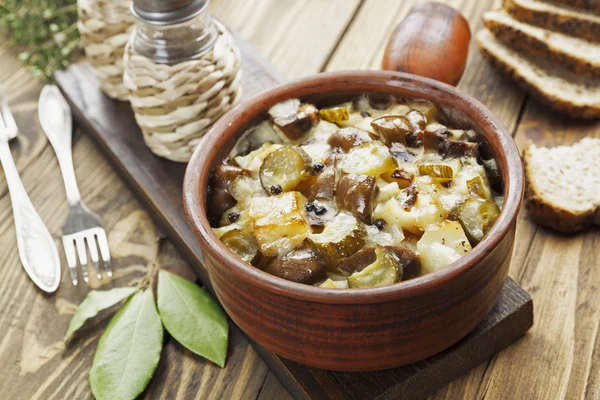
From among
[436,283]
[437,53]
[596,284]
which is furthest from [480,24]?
[436,283]

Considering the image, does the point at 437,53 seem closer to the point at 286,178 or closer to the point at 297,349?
the point at 286,178

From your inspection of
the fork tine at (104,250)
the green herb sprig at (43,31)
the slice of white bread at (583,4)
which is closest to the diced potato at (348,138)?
the fork tine at (104,250)

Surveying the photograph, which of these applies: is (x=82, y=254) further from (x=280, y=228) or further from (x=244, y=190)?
(x=280, y=228)

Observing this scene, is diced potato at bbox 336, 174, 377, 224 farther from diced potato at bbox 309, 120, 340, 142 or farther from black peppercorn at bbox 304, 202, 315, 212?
diced potato at bbox 309, 120, 340, 142

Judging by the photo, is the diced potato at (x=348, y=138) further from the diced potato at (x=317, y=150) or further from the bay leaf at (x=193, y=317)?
the bay leaf at (x=193, y=317)

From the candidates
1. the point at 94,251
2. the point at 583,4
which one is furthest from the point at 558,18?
the point at 94,251

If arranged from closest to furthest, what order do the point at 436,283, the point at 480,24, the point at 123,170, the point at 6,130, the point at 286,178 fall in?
1. the point at 436,283
2. the point at 286,178
3. the point at 123,170
4. the point at 6,130
5. the point at 480,24

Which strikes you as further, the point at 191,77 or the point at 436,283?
the point at 191,77
